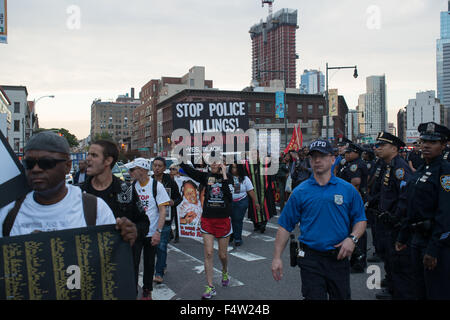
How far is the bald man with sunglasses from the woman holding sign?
12.8 feet

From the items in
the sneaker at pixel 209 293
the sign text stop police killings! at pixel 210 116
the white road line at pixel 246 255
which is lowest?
the white road line at pixel 246 255

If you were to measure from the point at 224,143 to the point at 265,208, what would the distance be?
2.55 metres

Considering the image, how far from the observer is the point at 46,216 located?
2.58m

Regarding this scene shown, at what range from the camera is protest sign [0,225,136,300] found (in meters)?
2.39

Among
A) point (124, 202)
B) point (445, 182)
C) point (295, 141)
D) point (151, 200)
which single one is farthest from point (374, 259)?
point (295, 141)

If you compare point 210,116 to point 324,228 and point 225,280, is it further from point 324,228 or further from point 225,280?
point 324,228

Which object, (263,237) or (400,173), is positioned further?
(263,237)

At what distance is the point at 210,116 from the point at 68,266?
8.12 metres

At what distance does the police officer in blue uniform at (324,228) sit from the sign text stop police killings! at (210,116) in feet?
20.8

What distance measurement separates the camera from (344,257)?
12.7ft

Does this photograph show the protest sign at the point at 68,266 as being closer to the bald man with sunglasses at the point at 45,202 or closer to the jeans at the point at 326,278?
the bald man with sunglasses at the point at 45,202

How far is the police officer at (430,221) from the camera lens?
4078mm

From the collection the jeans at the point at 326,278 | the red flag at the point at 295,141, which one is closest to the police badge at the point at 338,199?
the jeans at the point at 326,278
